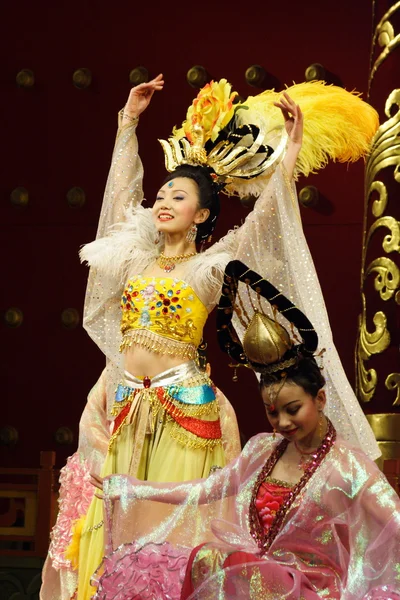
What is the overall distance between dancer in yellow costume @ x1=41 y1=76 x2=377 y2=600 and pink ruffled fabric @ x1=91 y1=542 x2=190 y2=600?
0.67m

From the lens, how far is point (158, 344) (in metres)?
3.38

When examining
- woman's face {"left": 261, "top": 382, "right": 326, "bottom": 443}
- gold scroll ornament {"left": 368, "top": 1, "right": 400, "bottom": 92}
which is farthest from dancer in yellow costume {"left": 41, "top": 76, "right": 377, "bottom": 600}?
woman's face {"left": 261, "top": 382, "right": 326, "bottom": 443}

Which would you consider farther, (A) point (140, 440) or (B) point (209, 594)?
(A) point (140, 440)

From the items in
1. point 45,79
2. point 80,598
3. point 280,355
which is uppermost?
point 45,79

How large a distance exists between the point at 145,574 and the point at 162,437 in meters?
0.83

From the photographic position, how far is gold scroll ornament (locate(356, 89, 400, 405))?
12.8 ft

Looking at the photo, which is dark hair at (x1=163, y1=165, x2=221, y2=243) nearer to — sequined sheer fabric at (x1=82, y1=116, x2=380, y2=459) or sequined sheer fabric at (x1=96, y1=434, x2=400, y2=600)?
sequined sheer fabric at (x1=82, y1=116, x2=380, y2=459)

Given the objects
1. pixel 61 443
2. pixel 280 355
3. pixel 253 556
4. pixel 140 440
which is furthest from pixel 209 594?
pixel 61 443

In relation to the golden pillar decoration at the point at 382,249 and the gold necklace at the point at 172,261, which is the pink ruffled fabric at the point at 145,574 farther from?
the golden pillar decoration at the point at 382,249

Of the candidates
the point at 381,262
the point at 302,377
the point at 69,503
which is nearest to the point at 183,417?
the point at 69,503

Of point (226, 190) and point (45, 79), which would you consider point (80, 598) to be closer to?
point (226, 190)

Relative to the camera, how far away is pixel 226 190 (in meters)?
3.71

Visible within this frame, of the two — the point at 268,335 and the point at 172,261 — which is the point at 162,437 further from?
the point at 268,335

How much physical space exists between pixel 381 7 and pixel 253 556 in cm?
218
